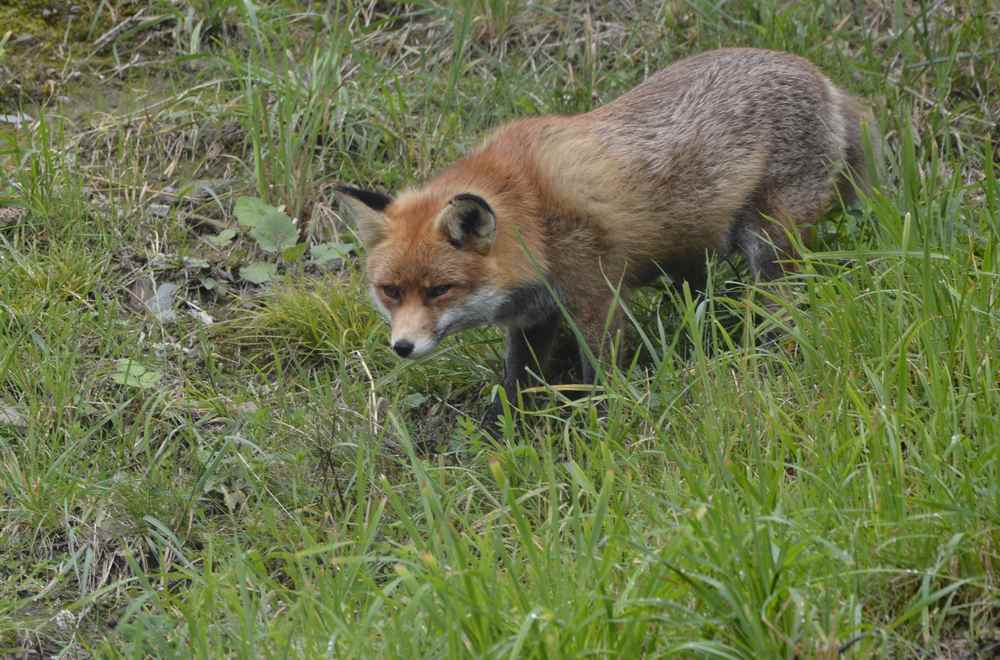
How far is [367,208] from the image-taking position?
545 cm

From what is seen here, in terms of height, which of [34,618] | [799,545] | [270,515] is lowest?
[34,618]

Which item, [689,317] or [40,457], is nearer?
[689,317]

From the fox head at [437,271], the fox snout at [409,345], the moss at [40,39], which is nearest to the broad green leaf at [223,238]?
the fox head at [437,271]

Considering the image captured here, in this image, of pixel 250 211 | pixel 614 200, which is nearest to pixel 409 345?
pixel 614 200

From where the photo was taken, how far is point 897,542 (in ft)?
10.3

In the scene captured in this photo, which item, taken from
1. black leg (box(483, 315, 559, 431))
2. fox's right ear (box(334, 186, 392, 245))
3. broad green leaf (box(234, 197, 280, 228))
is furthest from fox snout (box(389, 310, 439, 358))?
broad green leaf (box(234, 197, 280, 228))

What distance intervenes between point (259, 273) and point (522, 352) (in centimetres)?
163

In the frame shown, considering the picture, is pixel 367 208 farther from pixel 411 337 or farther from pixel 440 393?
pixel 440 393

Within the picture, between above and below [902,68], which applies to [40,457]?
below

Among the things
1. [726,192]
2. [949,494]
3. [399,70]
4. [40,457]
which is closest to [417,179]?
[399,70]

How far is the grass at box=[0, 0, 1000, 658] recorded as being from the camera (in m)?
3.11

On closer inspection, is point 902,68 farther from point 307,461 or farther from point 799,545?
point 799,545

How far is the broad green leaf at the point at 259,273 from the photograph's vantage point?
20.9 feet

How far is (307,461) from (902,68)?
409 centimetres
